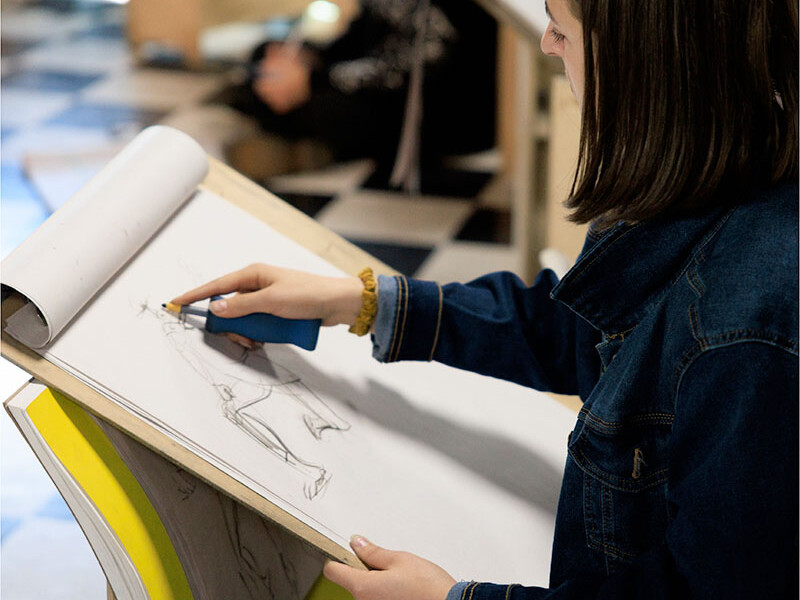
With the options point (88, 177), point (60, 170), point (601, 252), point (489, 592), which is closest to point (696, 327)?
point (601, 252)

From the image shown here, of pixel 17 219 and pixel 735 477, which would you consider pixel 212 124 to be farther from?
pixel 735 477

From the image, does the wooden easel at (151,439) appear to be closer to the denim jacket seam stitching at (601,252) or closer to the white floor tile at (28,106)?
the denim jacket seam stitching at (601,252)

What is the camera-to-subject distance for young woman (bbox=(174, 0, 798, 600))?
26.1 inches

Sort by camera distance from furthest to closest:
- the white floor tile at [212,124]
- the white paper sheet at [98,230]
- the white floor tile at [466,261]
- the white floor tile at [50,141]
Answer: the white floor tile at [212,124]
the white floor tile at [50,141]
the white floor tile at [466,261]
the white paper sheet at [98,230]

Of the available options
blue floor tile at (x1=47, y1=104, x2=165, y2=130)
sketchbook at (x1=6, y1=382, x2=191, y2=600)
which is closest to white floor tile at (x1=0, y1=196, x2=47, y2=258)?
blue floor tile at (x1=47, y1=104, x2=165, y2=130)

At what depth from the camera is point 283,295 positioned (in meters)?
1.03

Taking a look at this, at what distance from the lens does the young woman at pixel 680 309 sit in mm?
663

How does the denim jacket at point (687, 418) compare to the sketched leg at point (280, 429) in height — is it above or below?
above

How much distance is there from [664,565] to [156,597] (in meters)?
0.47

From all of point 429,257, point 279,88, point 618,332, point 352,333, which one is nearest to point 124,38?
point 279,88

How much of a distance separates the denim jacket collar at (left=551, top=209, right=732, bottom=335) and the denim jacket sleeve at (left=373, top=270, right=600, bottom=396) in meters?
0.23

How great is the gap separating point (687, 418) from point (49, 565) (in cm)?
133

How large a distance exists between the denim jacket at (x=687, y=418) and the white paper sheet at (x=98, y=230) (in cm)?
44

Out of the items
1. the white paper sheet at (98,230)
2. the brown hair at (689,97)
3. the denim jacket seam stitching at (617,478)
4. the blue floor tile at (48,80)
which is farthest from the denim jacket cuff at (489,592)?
the blue floor tile at (48,80)
